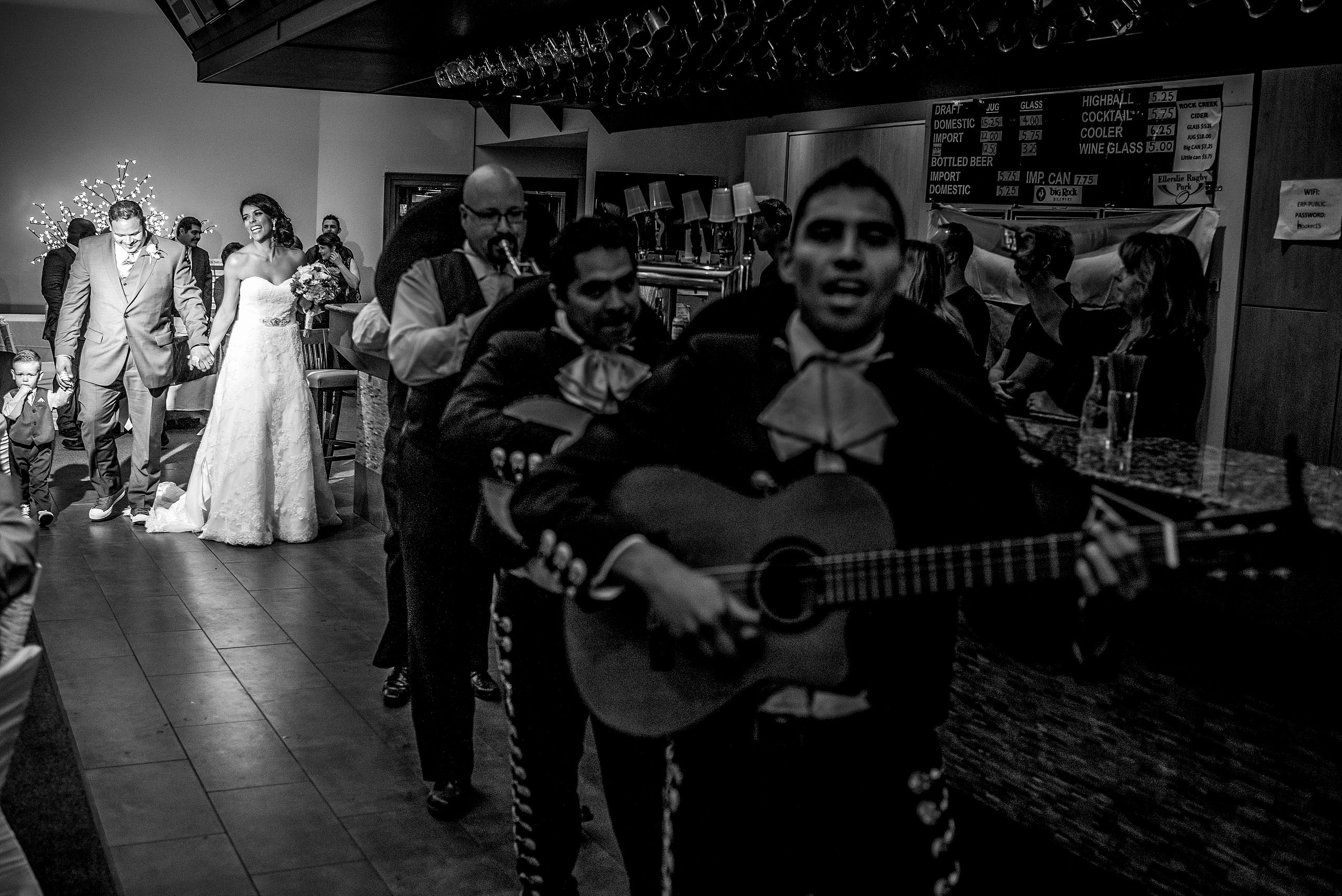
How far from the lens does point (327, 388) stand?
8312mm

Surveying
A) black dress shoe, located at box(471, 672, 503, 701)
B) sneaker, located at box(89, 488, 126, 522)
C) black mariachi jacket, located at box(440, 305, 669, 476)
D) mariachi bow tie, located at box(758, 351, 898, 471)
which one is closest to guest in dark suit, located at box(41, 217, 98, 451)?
sneaker, located at box(89, 488, 126, 522)

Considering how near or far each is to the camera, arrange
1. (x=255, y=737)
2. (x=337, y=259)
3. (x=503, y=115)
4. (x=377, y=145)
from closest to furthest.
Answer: (x=255, y=737), (x=337, y=259), (x=503, y=115), (x=377, y=145)

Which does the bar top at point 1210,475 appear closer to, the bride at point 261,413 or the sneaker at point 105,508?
the bride at point 261,413

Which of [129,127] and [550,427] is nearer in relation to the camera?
[550,427]

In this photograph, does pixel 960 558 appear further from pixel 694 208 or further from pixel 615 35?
pixel 694 208

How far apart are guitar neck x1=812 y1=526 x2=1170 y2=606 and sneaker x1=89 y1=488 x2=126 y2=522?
650cm

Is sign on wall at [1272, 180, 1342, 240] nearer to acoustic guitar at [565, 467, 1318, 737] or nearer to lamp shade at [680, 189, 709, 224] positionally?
lamp shade at [680, 189, 709, 224]

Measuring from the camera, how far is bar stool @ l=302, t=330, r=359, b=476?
838cm

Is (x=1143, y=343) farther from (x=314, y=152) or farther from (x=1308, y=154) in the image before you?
(x=314, y=152)

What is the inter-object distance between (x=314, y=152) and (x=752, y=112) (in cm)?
810

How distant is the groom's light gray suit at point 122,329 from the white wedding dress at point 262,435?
495 millimetres

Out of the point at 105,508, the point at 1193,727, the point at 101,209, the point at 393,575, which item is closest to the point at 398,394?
the point at 393,575

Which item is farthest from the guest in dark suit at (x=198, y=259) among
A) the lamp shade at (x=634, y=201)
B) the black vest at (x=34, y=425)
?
the lamp shade at (x=634, y=201)

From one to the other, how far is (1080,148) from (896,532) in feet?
14.7
